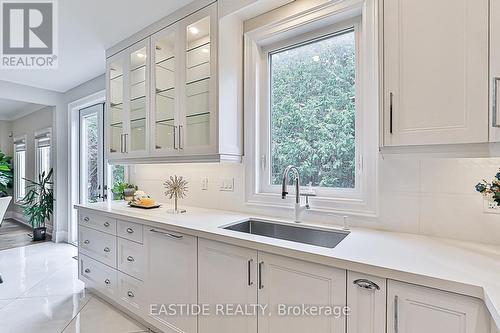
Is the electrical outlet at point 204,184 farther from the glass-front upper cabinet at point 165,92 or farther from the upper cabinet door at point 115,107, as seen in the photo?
the upper cabinet door at point 115,107

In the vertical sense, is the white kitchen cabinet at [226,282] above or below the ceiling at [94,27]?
below

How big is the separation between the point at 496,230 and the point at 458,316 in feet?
2.05

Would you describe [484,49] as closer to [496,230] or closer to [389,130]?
[389,130]

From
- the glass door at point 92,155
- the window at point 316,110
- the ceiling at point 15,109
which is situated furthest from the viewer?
the ceiling at point 15,109

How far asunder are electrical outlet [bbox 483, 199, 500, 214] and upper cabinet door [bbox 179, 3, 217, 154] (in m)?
1.62

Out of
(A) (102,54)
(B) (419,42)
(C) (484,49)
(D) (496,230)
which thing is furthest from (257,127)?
(A) (102,54)

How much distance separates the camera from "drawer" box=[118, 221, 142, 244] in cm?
212

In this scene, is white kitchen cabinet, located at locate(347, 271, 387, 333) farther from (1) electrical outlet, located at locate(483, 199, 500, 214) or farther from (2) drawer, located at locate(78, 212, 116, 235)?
(2) drawer, located at locate(78, 212, 116, 235)

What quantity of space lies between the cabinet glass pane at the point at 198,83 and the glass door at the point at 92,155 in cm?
232

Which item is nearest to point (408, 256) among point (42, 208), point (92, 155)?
point (92, 155)

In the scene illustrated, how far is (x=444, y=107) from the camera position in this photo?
1207 millimetres
